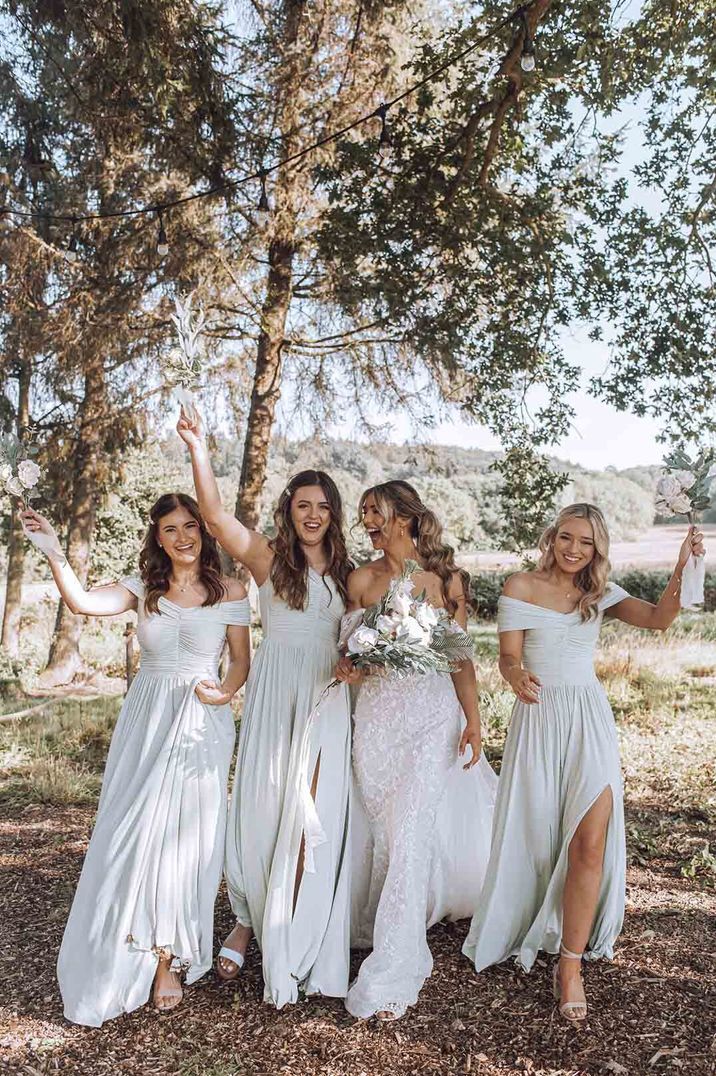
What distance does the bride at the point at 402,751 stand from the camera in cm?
366

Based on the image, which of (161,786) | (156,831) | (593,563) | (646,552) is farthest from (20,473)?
(646,552)

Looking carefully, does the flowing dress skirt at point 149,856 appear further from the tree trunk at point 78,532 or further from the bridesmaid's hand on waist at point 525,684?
the tree trunk at point 78,532

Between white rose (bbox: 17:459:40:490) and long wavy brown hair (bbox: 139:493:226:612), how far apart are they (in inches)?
20.2

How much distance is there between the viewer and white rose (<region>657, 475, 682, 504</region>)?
3723mm

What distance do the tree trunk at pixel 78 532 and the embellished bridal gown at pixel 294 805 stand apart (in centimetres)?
780

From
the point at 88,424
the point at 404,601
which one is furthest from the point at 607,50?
the point at 88,424

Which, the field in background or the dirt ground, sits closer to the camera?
the dirt ground

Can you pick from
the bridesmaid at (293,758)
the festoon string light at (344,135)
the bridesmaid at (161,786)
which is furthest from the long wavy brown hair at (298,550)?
the festoon string light at (344,135)

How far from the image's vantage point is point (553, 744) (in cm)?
381

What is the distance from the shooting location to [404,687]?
3.93 metres

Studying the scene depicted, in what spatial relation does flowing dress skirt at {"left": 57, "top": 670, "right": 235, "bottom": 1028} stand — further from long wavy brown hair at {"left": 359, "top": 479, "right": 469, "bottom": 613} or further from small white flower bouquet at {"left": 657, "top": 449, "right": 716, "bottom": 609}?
small white flower bouquet at {"left": 657, "top": 449, "right": 716, "bottom": 609}

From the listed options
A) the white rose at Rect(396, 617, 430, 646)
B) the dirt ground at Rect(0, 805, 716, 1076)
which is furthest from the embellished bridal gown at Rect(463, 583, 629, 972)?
the white rose at Rect(396, 617, 430, 646)

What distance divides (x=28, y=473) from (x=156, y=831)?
5.26 ft

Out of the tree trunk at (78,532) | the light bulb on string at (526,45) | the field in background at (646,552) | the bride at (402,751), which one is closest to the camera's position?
the bride at (402,751)
